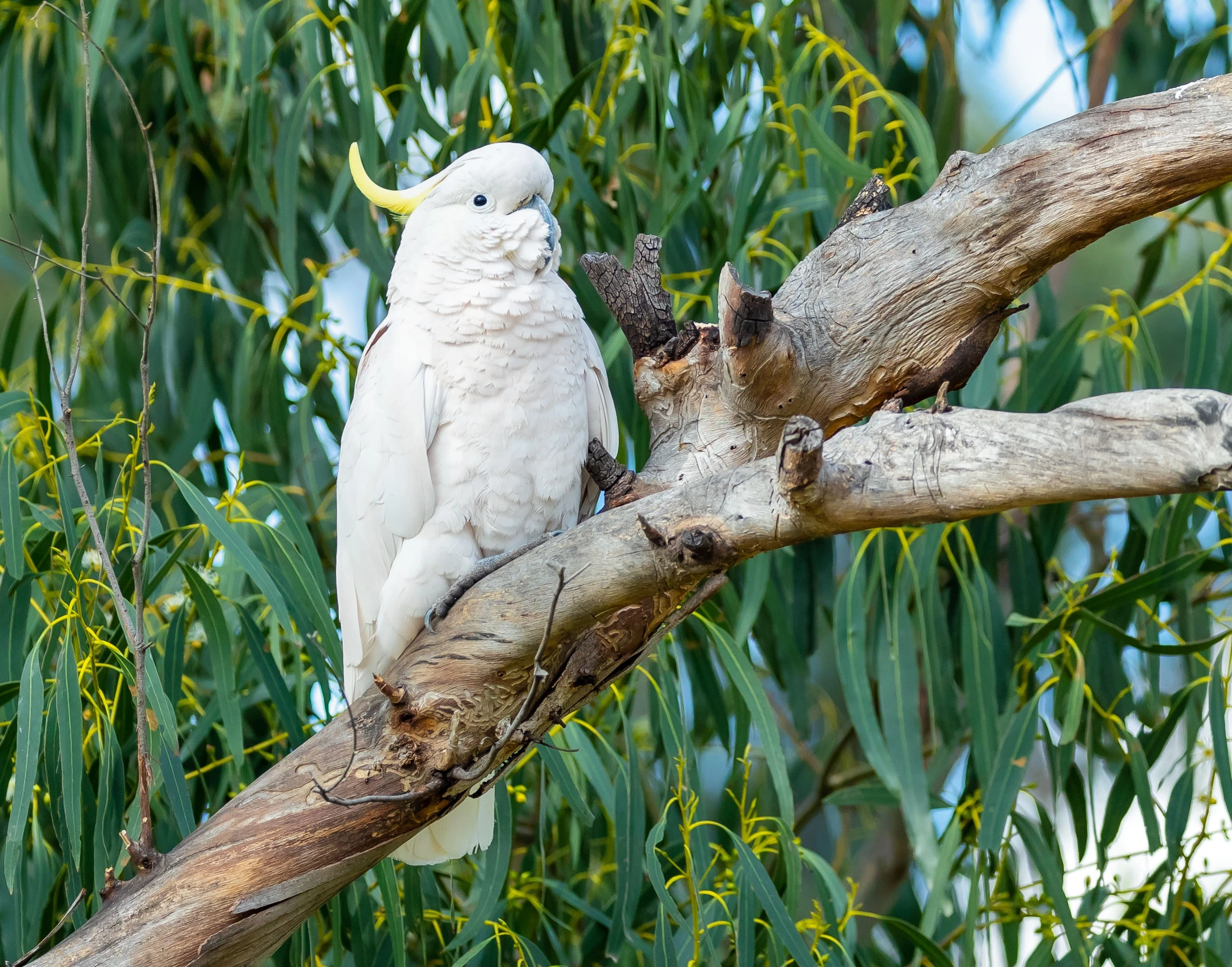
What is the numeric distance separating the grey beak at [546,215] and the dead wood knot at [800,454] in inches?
25.0

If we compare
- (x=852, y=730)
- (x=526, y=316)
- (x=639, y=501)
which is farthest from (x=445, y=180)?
(x=852, y=730)

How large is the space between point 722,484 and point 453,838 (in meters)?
0.73

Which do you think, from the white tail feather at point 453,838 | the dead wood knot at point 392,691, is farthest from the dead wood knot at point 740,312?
the white tail feather at point 453,838

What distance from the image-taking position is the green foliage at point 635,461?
152cm

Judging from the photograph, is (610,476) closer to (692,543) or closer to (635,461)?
(692,543)

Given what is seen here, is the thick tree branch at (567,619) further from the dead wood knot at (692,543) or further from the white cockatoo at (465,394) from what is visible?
the white cockatoo at (465,394)

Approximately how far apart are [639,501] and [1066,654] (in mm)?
854

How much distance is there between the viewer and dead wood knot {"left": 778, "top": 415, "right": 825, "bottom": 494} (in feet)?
2.99

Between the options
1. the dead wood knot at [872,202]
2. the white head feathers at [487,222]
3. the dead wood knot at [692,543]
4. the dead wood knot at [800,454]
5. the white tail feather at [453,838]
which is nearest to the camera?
the dead wood knot at [800,454]

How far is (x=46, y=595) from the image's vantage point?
160 cm

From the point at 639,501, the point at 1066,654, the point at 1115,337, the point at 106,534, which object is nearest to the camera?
the point at 639,501

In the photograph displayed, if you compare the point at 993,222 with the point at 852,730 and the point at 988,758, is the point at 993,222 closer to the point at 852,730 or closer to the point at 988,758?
the point at 988,758

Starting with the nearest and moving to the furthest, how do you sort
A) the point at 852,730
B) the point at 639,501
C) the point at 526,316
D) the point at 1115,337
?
1. the point at 639,501
2. the point at 526,316
3. the point at 1115,337
4. the point at 852,730

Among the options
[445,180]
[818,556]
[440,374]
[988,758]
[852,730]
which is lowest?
[852,730]
